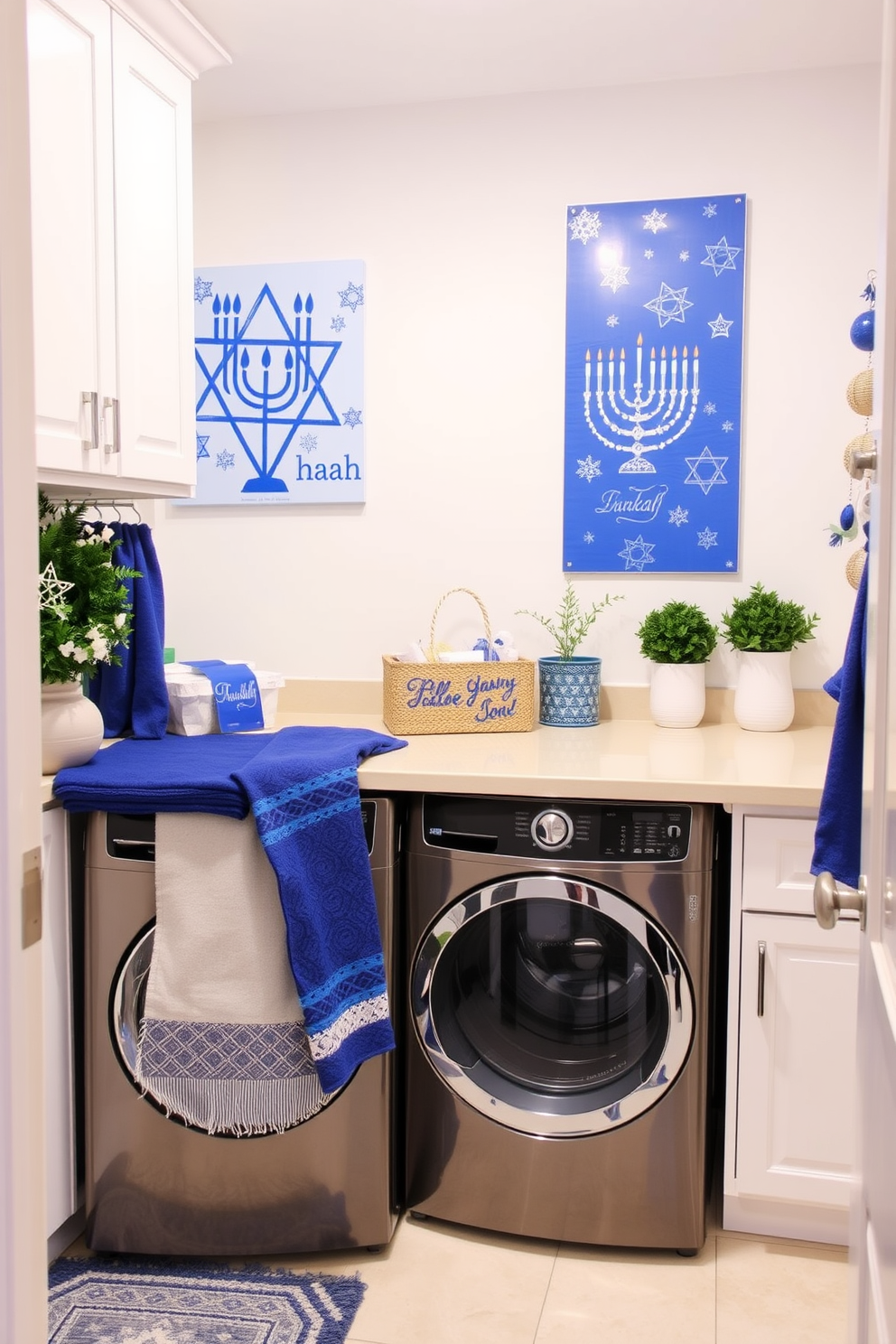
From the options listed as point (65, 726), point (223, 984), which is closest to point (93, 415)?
point (65, 726)

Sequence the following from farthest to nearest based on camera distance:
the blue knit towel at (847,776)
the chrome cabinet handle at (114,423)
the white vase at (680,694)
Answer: the white vase at (680,694) → the chrome cabinet handle at (114,423) → the blue knit towel at (847,776)

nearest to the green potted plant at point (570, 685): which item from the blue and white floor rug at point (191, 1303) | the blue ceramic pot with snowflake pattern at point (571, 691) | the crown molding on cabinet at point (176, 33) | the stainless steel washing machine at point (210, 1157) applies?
the blue ceramic pot with snowflake pattern at point (571, 691)

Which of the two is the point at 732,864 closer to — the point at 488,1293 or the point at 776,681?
the point at 776,681

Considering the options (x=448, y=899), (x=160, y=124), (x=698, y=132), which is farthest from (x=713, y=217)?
(x=448, y=899)

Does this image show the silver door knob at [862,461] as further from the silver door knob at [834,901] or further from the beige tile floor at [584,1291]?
the beige tile floor at [584,1291]

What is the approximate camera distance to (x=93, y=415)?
2.01 meters

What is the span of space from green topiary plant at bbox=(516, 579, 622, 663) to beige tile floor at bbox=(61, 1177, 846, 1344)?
1283mm

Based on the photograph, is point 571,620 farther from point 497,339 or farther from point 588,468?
point 497,339

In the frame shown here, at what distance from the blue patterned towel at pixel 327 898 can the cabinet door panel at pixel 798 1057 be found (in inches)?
26.2

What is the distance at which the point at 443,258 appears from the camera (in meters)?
2.68

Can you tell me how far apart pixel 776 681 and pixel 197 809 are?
1332 millimetres

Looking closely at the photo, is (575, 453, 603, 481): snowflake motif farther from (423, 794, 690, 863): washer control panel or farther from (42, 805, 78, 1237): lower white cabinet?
(42, 805, 78, 1237): lower white cabinet

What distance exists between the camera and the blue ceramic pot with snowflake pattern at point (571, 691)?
257 cm

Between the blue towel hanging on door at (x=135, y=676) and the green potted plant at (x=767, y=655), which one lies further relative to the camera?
the green potted plant at (x=767, y=655)
